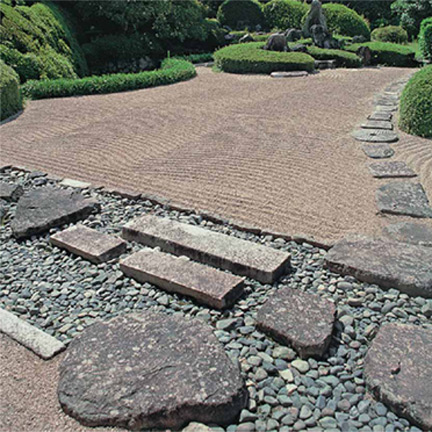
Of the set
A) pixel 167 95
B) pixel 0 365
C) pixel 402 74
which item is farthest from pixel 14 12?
pixel 0 365

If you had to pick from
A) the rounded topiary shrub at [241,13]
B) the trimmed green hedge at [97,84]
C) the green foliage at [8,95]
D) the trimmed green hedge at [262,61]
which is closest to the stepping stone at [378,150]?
the green foliage at [8,95]

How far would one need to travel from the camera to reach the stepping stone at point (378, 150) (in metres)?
5.82

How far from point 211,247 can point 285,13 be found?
22064 millimetres

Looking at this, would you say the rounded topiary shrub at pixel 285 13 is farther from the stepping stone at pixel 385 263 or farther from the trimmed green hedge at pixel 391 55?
the stepping stone at pixel 385 263

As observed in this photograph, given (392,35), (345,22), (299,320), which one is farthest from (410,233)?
(392,35)

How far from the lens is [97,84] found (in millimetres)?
10938

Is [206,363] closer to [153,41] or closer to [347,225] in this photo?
[347,225]

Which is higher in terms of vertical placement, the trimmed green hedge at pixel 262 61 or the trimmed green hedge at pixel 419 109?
the trimmed green hedge at pixel 419 109

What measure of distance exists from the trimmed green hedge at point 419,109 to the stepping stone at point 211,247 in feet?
14.8

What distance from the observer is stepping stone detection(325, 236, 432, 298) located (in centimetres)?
303

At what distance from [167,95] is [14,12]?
5614mm

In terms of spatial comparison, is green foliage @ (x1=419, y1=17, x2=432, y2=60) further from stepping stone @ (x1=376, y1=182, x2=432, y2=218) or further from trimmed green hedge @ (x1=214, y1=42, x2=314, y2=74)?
stepping stone @ (x1=376, y1=182, x2=432, y2=218)

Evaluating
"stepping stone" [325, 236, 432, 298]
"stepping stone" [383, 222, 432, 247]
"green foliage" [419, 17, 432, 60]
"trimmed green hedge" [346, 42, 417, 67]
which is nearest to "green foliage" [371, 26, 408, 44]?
"trimmed green hedge" [346, 42, 417, 67]

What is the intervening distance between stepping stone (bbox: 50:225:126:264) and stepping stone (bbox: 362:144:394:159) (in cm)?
380
